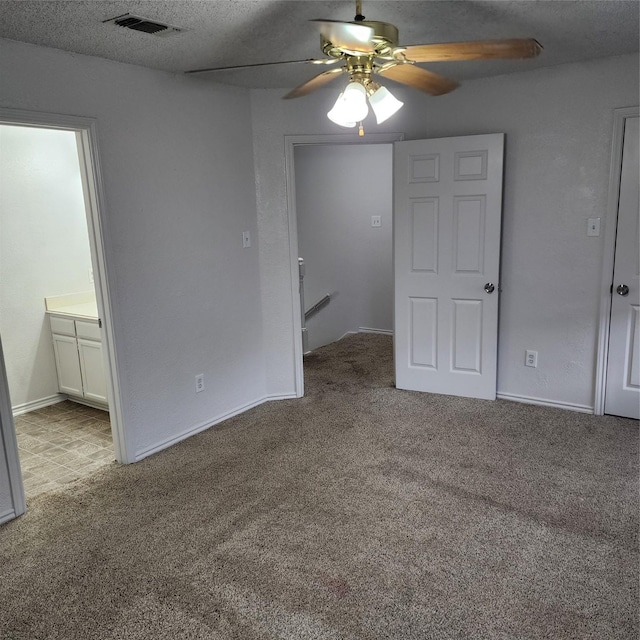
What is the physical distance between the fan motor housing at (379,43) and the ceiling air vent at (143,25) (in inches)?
35.4

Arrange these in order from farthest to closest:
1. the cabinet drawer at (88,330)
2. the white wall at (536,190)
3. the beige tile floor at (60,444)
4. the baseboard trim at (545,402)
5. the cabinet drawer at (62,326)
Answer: the cabinet drawer at (62,326) → the cabinet drawer at (88,330) → the baseboard trim at (545,402) → the white wall at (536,190) → the beige tile floor at (60,444)

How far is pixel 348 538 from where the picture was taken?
2.42 metres

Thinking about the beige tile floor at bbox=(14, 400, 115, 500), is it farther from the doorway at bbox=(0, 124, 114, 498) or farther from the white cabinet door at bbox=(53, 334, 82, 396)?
the white cabinet door at bbox=(53, 334, 82, 396)

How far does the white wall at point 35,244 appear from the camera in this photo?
396 centimetres

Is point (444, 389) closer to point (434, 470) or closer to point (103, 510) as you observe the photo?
point (434, 470)

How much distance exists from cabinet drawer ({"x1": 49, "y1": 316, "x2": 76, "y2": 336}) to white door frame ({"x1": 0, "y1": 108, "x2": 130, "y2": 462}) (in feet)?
3.71

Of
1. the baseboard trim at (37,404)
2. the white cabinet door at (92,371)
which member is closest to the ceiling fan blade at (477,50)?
the white cabinet door at (92,371)

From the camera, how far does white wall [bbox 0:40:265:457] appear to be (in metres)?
2.88

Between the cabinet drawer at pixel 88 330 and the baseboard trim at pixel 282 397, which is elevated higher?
the cabinet drawer at pixel 88 330

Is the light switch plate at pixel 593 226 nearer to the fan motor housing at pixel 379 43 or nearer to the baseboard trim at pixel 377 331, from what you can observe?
the fan motor housing at pixel 379 43

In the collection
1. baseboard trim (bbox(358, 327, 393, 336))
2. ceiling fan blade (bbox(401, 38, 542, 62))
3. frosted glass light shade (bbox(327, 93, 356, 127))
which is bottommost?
baseboard trim (bbox(358, 327, 393, 336))

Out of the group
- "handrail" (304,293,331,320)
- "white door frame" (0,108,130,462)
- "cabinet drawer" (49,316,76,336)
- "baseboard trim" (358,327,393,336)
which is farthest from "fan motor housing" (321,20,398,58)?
"baseboard trim" (358,327,393,336)

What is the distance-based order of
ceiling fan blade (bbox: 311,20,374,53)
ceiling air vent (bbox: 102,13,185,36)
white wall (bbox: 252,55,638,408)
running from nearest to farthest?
ceiling fan blade (bbox: 311,20,374,53), ceiling air vent (bbox: 102,13,185,36), white wall (bbox: 252,55,638,408)

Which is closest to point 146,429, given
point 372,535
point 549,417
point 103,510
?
point 103,510
